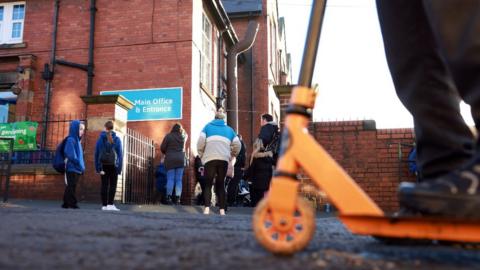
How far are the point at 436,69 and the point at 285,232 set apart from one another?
1.13m

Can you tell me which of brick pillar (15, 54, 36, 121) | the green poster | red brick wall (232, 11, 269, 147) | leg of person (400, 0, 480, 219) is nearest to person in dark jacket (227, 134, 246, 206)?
the green poster

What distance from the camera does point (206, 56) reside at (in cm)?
1639

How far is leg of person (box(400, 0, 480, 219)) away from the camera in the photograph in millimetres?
1360

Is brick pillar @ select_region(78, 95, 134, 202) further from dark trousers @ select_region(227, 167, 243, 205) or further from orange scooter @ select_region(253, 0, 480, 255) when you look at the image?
orange scooter @ select_region(253, 0, 480, 255)

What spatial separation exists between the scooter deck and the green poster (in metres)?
11.7

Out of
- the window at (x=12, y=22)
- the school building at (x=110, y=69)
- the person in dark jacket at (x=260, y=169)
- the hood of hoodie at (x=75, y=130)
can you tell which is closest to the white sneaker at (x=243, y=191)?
the school building at (x=110, y=69)

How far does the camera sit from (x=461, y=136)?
184cm

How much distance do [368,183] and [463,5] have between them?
6.80m

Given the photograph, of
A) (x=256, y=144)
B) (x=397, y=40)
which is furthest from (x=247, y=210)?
(x=397, y=40)

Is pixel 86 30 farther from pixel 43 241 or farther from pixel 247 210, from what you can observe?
pixel 43 241

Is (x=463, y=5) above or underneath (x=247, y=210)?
above

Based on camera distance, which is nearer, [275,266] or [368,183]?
[275,266]

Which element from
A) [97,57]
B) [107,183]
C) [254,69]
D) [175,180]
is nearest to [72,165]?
[107,183]

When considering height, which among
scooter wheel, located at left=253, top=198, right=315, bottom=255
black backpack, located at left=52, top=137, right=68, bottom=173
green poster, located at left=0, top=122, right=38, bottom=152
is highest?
Answer: green poster, located at left=0, top=122, right=38, bottom=152
